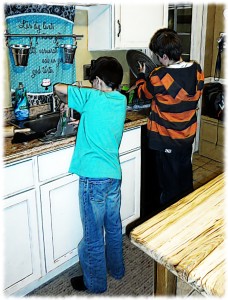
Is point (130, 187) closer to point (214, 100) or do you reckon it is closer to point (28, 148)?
point (28, 148)

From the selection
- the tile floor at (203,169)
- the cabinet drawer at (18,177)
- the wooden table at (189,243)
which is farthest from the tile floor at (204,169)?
the wooden table at (189,243)

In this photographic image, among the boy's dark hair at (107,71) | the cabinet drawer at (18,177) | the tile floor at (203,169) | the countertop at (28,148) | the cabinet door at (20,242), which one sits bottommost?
the tile floor at (203,169)

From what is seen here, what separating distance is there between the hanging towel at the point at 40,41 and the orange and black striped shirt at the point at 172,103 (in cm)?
57

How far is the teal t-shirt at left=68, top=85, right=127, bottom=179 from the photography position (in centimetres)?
155

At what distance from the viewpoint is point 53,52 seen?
228cm

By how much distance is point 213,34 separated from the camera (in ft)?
12.9

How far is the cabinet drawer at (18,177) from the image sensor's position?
5.35 ft

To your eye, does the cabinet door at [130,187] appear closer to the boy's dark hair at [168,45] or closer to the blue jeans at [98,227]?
the blue jeans at [98,227]

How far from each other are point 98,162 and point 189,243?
76 cm

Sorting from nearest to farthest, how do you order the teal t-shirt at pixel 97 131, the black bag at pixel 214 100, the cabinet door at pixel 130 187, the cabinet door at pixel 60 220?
1. the teal t-shirt at pixel 97 131
2. the cabinet door at pixel 60 220
3. the cabinet door at pixel 130 187
4. the black bag at pixel 214 100

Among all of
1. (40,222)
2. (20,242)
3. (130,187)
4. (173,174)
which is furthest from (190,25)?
(20,242)

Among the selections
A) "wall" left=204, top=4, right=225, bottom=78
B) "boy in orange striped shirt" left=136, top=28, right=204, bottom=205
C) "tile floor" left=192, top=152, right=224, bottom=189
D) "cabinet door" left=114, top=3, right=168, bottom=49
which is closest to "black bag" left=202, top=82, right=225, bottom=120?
"wall" left=204, top=4, right=225, bottom=78

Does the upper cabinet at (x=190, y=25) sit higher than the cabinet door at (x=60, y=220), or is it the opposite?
the upper cabinet at (x=190, y=25)

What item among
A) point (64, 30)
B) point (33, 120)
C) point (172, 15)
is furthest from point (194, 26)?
point (33, 120)
